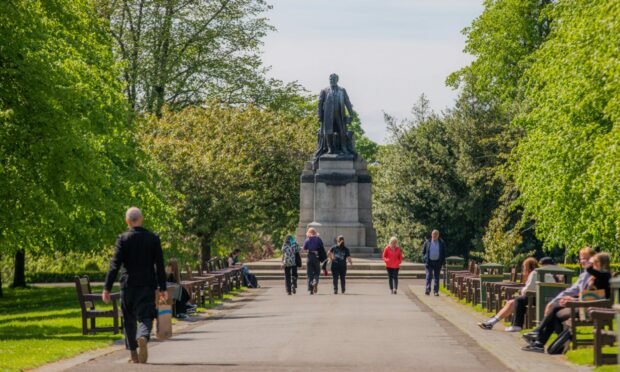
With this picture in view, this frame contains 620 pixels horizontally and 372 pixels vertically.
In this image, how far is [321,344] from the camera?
1816cm

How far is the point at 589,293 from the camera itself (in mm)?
17703

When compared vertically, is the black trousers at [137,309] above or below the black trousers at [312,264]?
below

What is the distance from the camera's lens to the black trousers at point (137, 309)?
52.0ft

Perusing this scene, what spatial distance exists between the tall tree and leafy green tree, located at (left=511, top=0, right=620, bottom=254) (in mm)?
29300

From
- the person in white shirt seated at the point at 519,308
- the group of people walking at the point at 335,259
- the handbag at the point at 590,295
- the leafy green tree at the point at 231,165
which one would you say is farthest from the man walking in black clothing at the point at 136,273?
the leafy green tree at the point at 231,165

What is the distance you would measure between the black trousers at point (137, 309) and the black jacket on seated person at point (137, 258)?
84 millimetres

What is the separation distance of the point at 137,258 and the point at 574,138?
19.4 metres

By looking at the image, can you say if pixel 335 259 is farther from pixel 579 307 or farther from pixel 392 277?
pixel 579 307

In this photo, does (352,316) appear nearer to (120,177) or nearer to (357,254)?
(120,177)

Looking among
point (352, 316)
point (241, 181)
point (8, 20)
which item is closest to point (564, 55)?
point (352, 316)

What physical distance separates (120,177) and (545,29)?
28.8 meters

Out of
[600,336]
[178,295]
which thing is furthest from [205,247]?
[600,336]

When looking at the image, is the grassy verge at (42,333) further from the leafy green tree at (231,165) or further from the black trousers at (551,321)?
the leafy green tree at (231,165)

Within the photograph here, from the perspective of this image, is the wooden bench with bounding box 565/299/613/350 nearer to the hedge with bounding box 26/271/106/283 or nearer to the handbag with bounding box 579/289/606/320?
the handbag with bounding box 579/289/606/320
